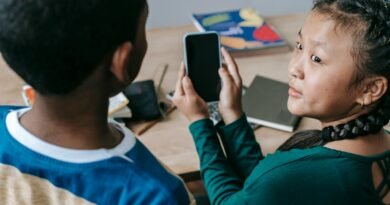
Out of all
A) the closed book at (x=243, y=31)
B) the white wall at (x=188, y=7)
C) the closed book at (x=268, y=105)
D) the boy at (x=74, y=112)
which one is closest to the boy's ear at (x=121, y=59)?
the boy at (x=74, y=112)

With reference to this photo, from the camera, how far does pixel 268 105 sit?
55.6 inches

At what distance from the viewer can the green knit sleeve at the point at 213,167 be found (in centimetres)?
112

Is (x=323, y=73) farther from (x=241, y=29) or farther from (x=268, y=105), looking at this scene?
(x=241, y=29)

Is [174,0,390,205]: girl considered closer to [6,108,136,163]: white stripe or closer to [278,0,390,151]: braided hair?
[278,0,390,151]: braided hair

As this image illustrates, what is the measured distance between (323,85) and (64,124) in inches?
18.2

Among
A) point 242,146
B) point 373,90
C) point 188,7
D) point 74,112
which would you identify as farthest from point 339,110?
point 188,7

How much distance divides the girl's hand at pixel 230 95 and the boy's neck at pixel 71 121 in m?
0.50

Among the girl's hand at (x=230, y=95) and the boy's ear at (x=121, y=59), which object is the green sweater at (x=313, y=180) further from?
the boy's ear at (x=121, y=59)

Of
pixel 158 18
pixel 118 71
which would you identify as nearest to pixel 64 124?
pixel 118 71

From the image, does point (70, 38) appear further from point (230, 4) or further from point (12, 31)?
point (230, 4)

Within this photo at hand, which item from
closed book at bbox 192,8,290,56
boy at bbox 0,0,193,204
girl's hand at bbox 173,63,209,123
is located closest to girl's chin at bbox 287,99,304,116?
girl's hand at bbox 173,63,209,123

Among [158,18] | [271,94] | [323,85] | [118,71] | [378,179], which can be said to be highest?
[118,71]

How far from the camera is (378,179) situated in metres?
0.97

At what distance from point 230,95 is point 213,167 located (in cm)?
18
